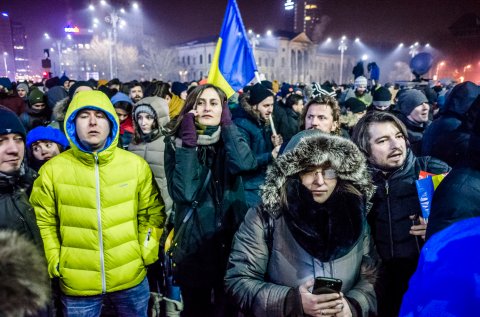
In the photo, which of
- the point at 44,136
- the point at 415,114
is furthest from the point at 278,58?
the point at 44,136

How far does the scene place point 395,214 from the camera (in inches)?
103

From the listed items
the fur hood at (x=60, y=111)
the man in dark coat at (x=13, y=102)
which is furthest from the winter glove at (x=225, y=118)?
the man in dark coat at (x=13, y=102)

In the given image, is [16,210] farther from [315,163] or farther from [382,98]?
[382,98]

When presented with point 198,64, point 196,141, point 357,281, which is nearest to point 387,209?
point 357,281

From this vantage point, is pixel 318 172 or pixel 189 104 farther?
pixel 189 104

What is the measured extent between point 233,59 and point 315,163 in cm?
286

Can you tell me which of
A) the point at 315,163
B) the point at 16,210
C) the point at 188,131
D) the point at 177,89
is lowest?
the point at 16,210

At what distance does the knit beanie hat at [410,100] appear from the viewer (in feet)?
17.0

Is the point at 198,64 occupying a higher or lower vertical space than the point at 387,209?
higher

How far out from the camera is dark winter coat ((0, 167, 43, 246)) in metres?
2.36

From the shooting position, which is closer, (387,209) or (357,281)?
(357,281)

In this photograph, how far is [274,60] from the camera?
89.8 m

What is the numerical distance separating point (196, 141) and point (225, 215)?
0.65 metres

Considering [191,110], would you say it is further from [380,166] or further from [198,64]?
[198,64]
